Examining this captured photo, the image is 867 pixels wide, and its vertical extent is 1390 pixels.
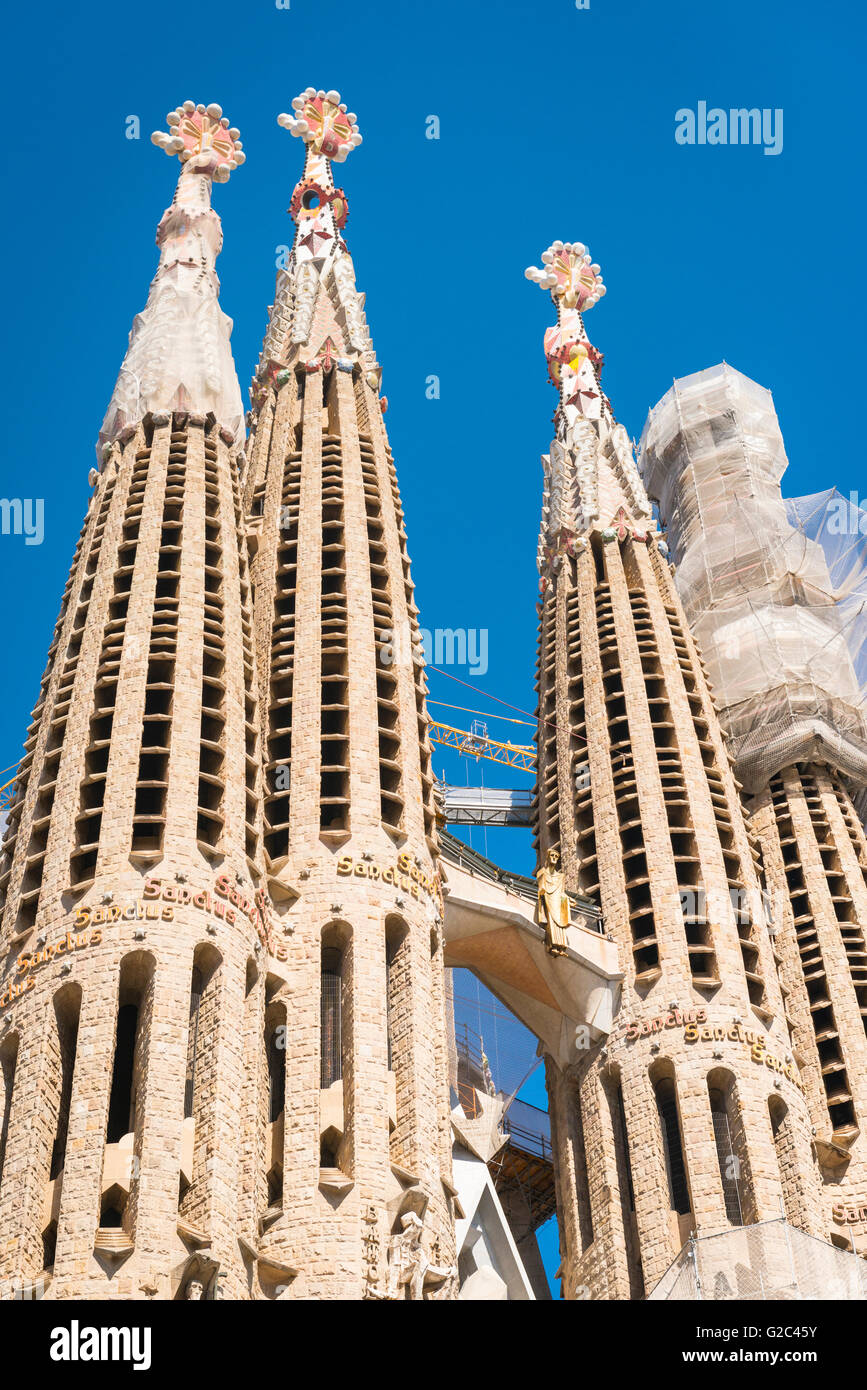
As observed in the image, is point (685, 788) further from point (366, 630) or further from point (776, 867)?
point (366, 630)

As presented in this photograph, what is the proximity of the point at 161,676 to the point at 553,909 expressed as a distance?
443 inches

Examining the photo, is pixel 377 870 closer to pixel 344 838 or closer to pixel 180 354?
pixel 344 838

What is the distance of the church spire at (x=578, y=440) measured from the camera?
213ft

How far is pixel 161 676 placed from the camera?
44969 mm

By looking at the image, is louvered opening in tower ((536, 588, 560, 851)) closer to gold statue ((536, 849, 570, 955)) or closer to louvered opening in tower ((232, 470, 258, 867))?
gold statue ((536, 849, 570, 955))

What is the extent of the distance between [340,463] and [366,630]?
22.7ft

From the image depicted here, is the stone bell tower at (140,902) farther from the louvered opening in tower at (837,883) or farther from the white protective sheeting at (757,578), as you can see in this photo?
the louvered opening in tower at (837,883)

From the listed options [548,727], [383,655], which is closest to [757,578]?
[548,727]

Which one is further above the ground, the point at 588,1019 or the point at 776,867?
the point at 776,867

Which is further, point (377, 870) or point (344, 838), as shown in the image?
point (344, 838)

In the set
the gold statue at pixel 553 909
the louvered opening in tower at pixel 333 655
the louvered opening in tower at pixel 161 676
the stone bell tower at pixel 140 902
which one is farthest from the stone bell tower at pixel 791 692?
the louvered opening in tower at pixel 161 676

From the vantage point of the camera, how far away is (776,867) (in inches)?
2260
